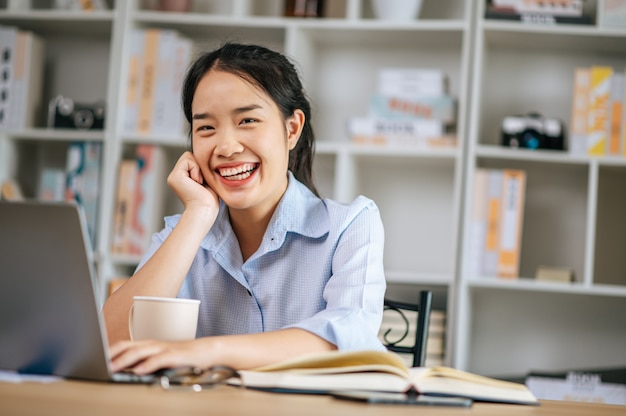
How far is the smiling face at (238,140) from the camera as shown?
158 centimetres

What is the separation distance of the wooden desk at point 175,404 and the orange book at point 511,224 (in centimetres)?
184

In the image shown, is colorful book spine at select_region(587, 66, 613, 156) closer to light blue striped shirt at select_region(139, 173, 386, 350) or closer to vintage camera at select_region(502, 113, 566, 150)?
vintage camera at select_region(502, 113, 566, 150)

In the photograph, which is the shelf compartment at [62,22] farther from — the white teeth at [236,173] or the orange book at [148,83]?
the white teeth at [236,173]

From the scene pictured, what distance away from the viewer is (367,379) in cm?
96

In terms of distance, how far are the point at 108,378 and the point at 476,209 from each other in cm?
203

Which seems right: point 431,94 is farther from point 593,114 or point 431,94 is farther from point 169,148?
point 169,148

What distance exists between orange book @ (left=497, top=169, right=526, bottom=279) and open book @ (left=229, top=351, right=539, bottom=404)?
1.74 metres

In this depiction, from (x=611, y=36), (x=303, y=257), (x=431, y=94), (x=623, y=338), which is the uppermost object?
(x=611, y=36)

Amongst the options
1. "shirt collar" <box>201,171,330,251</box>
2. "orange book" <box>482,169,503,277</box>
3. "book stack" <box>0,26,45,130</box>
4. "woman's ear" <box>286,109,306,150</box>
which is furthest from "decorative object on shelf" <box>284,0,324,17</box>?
"shirt collar" <box>201,171,330,251</box>

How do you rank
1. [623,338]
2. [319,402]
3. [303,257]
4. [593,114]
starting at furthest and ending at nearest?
[623,338] → [593,114] → [303,257] → [319,402]

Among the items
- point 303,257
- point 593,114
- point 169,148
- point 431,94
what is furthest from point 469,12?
point 303,257

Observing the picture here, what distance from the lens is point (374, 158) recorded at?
9.84ft

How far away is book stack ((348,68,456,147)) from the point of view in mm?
2855

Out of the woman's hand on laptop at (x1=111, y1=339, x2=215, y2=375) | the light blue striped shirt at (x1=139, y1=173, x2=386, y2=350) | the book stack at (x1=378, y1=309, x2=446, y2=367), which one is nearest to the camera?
the woman's hand on laptop at (x1=111, y1=339, x2=215, y2=375)
